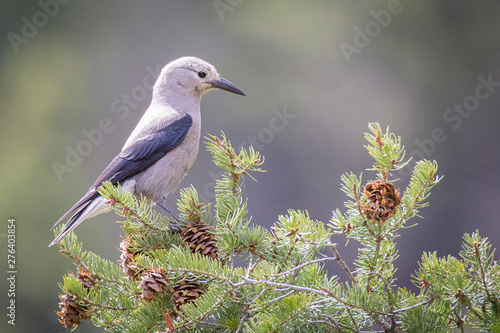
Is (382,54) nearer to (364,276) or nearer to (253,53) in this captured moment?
(253,53)

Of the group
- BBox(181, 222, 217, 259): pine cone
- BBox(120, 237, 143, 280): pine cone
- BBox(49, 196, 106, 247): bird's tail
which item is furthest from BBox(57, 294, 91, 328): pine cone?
BBox(49, 196, 106, 247): bird's tail

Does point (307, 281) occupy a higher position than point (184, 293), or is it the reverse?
point (307, 281)

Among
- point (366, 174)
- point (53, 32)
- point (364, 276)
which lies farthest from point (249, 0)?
point (364, 276)

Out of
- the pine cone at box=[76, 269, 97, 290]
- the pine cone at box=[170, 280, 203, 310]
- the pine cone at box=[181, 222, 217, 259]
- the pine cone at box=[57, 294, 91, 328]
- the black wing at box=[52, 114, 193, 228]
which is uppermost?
the black wing at box=[52, 114, 193, 228]

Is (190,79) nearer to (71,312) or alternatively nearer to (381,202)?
(71,312)

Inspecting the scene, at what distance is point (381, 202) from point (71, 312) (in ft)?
2.97

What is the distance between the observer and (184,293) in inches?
54.3

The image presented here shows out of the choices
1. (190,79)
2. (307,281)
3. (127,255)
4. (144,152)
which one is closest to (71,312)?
(127,255)

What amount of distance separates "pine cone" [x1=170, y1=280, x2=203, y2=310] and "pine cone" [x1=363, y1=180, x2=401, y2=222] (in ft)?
1.68

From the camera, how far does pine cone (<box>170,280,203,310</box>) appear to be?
1.38 meters

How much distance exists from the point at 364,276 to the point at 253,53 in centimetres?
658

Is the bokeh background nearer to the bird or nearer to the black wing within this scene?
the bird

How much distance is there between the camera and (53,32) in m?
7.94

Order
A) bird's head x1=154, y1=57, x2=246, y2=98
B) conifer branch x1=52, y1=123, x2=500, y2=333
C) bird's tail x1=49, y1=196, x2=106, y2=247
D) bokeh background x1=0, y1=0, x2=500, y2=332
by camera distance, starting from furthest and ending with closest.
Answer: bokeh background x1=0, y1=0, x2=500, y2=332, bird's head x1=154, y1=57, x2=246, y2=98, bird's tail x1=49, y1=196, x2=106, y2=247, conifer branch x1=52, y1=123, x2=500, y2=333
